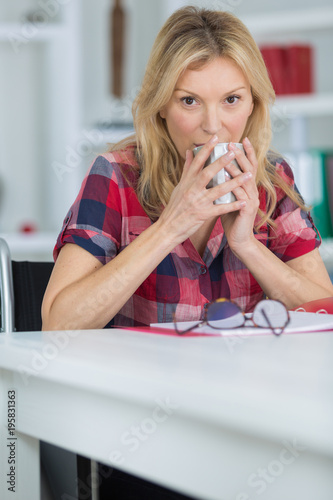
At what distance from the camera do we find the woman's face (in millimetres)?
1225

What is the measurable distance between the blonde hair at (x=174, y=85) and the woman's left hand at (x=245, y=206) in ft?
0.65

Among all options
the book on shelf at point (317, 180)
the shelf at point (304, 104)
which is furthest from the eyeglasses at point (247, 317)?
the shelf at point (304, 104)

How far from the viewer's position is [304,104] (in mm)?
2568

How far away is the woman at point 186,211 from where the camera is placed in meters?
1.09

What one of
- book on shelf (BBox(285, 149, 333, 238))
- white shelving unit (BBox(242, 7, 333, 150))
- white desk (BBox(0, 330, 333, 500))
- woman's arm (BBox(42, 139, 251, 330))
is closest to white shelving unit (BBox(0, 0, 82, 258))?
white shelving unit (BBox(242, 7, 333, 150))

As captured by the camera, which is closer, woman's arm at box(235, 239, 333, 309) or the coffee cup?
the coffee cup

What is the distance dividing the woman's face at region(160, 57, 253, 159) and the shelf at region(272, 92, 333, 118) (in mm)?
1353

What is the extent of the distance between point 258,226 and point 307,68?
1.45 m

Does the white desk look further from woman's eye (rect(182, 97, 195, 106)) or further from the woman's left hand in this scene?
woman's eye (rect(182, 97, 195, 106))

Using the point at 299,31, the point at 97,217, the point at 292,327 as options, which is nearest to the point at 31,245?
the point at 299,31

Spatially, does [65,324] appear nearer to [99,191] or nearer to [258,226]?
[99,191]

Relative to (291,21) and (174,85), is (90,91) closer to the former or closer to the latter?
(291,21)

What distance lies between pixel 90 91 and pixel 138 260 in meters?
2.16

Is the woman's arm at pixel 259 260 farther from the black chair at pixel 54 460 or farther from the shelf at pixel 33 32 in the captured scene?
the shelf at pixel 33 32
